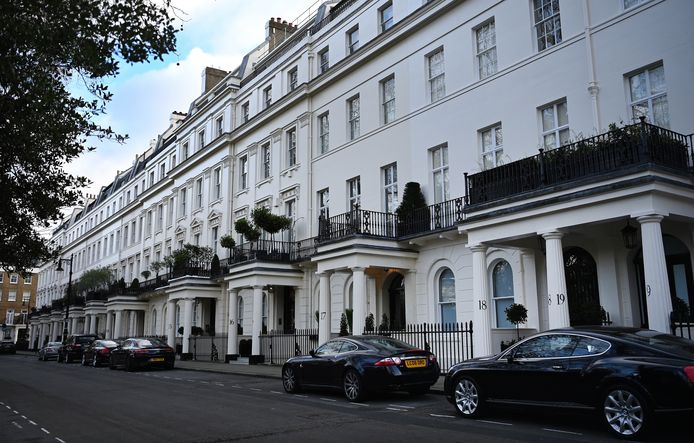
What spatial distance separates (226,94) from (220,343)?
1555 cm

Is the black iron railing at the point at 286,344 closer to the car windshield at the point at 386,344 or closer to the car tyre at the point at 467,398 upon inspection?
the car windshield at the point at 386,344

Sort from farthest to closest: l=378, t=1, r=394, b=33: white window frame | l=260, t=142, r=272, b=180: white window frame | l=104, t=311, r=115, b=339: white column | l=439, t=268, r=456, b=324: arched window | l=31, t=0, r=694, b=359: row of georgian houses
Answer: l=104, t=311, r=115, b=339: white column → l=260, t=142, r=272, b=180: white window frame → l=378, t=1, r=394, b=33: white window frame → l=439, t=268, r=456, b=324: arched window → l=31, t=0, r=694, b=359: row of georgian houses

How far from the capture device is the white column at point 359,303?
67.0 feet

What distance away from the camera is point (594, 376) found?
Result: 841cm

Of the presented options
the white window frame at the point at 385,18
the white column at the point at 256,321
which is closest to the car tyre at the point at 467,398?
the white column at the point at 256,321

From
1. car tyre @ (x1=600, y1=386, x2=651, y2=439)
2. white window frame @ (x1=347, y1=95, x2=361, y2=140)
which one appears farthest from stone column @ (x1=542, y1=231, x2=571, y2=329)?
white window frame @ (x1=347, y1=95, x2=361, y2=140)

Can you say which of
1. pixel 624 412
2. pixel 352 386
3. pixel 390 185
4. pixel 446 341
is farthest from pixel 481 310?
pixel 390 185

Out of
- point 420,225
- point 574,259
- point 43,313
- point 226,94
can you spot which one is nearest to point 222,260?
point 226,94

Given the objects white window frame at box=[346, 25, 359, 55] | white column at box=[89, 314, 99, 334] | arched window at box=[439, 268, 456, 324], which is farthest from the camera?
white column at box=[89, 314, 99, 334]

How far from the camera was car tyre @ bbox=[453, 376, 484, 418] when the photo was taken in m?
10.1

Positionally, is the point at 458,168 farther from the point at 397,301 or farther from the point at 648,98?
the point at 648,98

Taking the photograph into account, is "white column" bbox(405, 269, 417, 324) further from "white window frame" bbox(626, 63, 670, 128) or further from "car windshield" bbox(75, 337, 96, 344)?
"car windshield" bbox(75, 337, 96, 344)

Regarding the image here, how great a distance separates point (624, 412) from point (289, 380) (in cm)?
864

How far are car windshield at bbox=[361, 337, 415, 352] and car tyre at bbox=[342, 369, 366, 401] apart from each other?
76 cm
